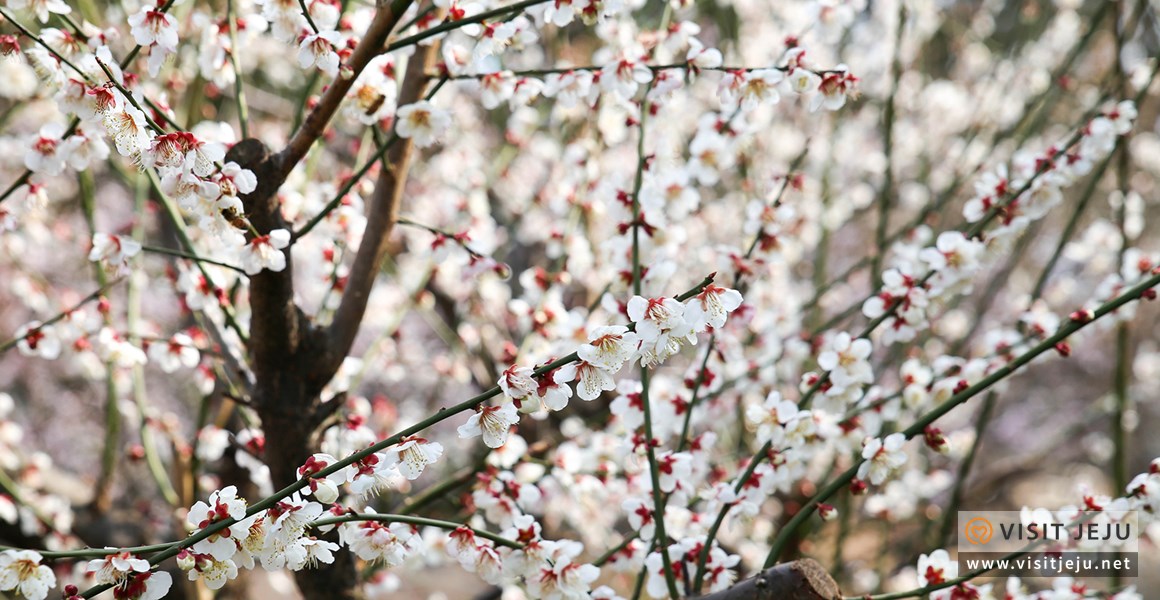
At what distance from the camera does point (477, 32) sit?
1775 millimetres

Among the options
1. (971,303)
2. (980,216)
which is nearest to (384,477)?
(980,216)

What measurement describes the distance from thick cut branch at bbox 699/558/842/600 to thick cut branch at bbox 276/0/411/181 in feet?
4.06

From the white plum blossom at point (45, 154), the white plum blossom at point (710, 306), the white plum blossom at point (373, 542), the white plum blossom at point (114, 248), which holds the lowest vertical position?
the white plum blossom at point (373, 542)

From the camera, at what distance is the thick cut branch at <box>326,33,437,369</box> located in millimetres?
2084

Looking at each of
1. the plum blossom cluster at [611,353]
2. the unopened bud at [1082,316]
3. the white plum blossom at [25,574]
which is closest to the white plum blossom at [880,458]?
the unopened bud at [1082,316]

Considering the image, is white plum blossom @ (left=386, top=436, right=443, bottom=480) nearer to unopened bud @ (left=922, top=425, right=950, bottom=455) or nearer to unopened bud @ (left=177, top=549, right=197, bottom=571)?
unopened bud @ (left=177, top=549, right=197, bottom=571)

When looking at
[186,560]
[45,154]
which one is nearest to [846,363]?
[186,560]

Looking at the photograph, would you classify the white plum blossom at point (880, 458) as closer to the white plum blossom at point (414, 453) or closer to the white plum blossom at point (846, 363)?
the white plum blossom at point (846, 363)

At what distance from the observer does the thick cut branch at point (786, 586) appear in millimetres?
1648

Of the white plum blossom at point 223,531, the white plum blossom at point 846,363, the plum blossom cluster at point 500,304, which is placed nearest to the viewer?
the white plum blossom at point 223,531

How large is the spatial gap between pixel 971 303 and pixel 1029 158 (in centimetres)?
613

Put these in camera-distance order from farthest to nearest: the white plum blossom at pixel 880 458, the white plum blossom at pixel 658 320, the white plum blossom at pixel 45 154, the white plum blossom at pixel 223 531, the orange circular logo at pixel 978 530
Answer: the orange circular logo at pixel 978 530, the white plum blossom at pixel 880 458, the white plum blossom at pixel 45 154, the white plum blossom at pixel 223 531, the white plum blossom at pixel 658 320

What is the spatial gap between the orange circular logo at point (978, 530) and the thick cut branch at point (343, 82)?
98.7 inches

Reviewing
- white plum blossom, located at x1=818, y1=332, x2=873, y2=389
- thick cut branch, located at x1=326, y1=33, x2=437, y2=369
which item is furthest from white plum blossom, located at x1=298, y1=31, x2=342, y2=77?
white plum blossom, located at x1=818, y1=332, x2=873, y2=389
